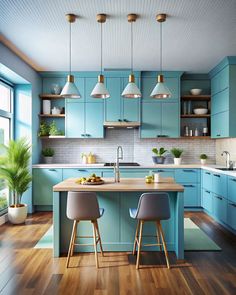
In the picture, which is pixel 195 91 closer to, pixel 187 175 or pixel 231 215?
pixel 187 175

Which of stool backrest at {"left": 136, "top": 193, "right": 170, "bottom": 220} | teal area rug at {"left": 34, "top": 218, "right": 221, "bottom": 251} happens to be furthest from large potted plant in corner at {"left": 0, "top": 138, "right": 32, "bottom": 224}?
stool backrest at {"left": 136, "top": 193, "right": 170, "bottom": 220}

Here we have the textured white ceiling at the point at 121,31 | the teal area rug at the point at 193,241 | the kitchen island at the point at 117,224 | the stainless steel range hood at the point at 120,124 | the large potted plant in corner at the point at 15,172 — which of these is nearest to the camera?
the textured white ceiling at the point at 121,31

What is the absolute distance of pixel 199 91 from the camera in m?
6.01

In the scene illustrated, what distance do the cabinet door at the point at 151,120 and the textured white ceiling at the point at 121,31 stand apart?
0.89 m

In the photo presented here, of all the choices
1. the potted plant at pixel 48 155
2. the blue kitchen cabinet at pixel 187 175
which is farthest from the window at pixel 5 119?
the blue kitchen cabinet at pixel 187 175

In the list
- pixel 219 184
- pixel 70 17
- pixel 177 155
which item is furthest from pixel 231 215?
pixel 70 17

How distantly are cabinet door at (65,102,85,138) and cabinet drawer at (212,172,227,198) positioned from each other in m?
2.76

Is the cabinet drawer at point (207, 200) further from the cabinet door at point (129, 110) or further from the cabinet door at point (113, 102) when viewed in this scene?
Result: the cabinet door at point (113, 102)

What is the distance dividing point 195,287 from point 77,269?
4.00 feet

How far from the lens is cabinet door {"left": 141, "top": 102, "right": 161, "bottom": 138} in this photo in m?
5.94

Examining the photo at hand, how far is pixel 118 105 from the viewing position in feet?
19.3

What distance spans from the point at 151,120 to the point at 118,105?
771 mm

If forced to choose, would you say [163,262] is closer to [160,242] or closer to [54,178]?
[160,242]

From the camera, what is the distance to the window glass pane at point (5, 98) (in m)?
5.03
